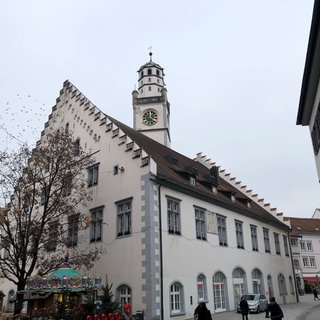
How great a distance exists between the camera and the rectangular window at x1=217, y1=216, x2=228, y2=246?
1072 inches

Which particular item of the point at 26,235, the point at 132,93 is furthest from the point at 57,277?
the point at 132,93

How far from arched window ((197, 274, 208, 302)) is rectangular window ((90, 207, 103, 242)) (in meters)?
7.03

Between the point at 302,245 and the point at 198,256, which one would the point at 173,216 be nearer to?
the point at 198,256

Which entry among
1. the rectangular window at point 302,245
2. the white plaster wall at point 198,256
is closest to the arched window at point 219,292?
the white plaster wall at point 198,256

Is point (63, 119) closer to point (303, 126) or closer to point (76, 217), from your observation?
point (76, 217)

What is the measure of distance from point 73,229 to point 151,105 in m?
22.9

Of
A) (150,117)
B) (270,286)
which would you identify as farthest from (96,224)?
(150,117)

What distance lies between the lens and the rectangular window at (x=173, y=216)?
22.6 metres

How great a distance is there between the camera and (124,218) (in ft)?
74.8

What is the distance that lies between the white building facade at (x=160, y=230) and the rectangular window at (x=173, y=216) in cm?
7

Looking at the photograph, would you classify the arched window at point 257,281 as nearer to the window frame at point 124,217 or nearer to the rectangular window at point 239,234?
the rectangular window at point 239,234

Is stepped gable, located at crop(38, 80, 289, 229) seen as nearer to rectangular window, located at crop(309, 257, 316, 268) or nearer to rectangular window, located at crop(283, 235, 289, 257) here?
rectangular window, located at crop(283, 235, 289, 257)

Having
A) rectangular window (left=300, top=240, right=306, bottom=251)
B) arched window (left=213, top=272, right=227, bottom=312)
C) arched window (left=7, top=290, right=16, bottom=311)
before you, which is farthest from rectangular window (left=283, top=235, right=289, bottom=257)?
arched window (left=7, top=290, right=16, bottom=311)

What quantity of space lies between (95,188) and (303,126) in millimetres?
14239
